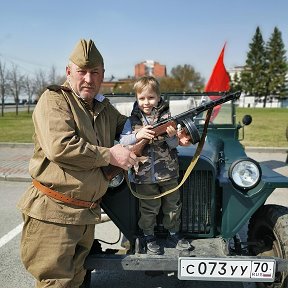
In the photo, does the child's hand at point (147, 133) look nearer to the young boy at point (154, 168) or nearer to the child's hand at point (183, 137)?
the young boy at point (154, 168)

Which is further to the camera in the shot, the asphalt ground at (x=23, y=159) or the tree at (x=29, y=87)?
the tree at (x=29, y=87)

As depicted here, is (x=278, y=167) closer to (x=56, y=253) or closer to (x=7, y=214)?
(x=7, y=214)

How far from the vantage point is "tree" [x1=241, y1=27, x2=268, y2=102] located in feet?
195

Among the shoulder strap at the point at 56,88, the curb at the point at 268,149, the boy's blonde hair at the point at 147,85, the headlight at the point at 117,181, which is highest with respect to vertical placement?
the boy's blonde hair at the point at 147,85

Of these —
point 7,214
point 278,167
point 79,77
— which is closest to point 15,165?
point 7,214

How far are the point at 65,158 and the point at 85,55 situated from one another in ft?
2.14

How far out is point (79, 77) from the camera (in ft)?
7.60

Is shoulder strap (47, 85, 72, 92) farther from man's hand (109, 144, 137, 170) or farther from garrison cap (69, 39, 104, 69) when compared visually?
man's hand (109, 144, 137, 170)

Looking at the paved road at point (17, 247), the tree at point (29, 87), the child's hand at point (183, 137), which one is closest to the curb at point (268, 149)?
the paved road at point (17, 247)

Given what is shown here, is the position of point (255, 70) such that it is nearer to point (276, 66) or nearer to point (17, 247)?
point (276, 66)

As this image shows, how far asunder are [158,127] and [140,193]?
0.62 m

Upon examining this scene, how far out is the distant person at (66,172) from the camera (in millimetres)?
2148

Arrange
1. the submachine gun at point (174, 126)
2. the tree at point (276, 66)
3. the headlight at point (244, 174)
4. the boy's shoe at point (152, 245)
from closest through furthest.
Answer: the submachine gun at point (174, 126) → the boy's shoe at point (152, 245) → the headlight at point (244, 174) → the tree at point (276, 66)

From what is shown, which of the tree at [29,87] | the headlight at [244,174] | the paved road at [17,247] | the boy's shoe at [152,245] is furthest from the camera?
the tree at [29,87]
